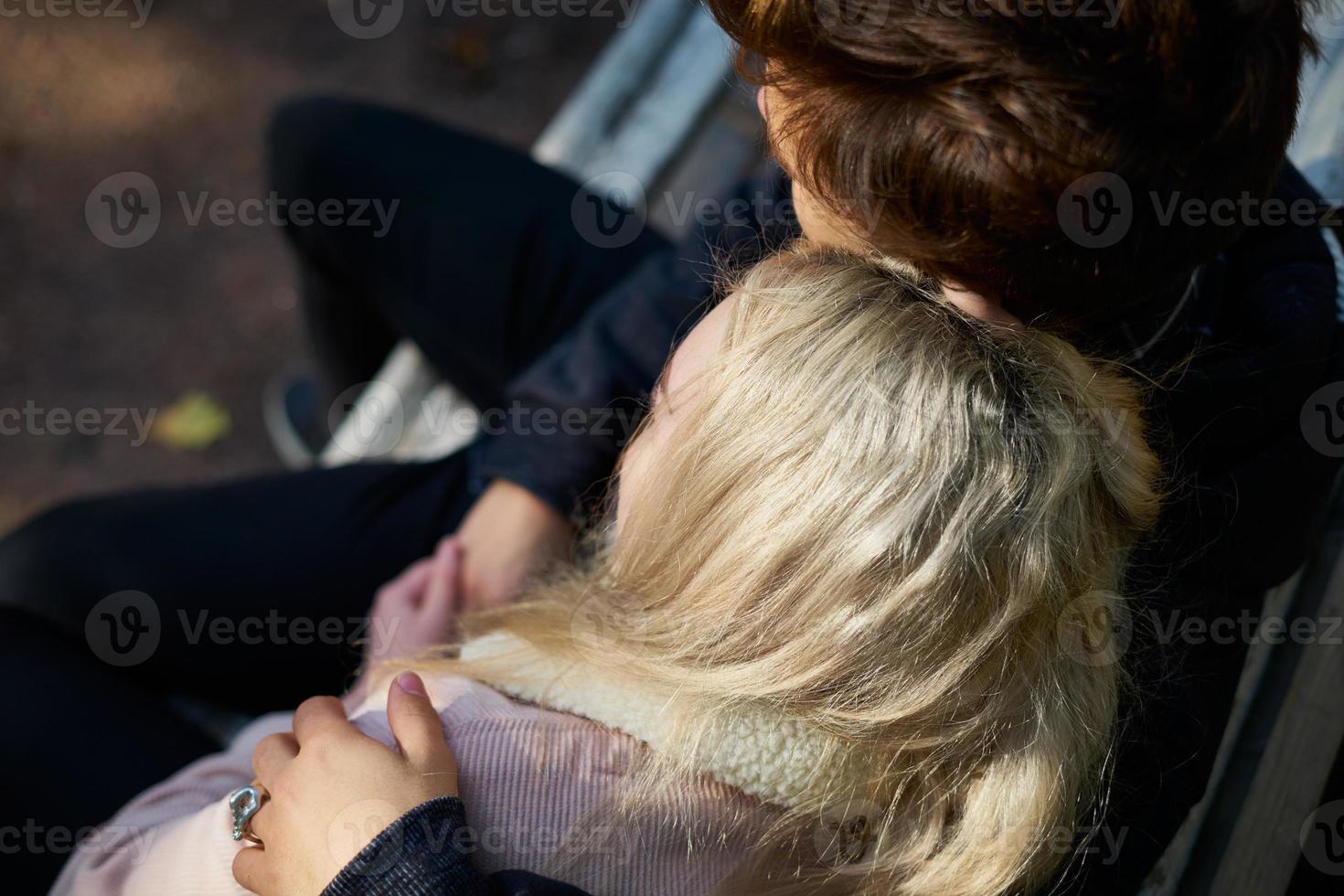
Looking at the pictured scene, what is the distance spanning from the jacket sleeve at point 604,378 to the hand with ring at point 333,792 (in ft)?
1.76

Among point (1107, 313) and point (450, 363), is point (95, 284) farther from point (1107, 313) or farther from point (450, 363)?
point (1107, 313)

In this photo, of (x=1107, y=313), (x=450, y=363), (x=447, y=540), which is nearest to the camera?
(x=1107, y=313)

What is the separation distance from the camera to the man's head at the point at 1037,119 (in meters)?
0.71

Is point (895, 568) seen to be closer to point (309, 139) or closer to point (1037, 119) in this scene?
point (1037, 119)

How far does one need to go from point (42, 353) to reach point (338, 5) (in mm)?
1349

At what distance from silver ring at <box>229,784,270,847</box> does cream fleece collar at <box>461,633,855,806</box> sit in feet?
1.11

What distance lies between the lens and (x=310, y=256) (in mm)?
1918

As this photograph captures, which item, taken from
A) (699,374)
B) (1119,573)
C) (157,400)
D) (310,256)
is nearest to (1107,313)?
(1119,573)

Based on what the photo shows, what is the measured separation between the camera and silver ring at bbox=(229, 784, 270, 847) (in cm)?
97

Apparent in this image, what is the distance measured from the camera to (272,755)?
1.00 metres

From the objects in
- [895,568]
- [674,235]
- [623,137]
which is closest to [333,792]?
[895,568]

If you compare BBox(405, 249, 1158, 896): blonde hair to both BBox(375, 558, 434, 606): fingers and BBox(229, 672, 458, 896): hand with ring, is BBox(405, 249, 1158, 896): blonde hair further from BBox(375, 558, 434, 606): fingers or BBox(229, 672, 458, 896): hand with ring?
BBox(375, 558, 434, 606): fingers

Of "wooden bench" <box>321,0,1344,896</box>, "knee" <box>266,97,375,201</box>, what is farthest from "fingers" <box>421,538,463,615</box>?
"knee" <box>266,97,375,201</box>

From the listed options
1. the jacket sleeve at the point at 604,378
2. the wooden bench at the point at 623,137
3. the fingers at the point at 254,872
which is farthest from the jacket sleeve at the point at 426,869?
the wooden bench at the point at 623,137
